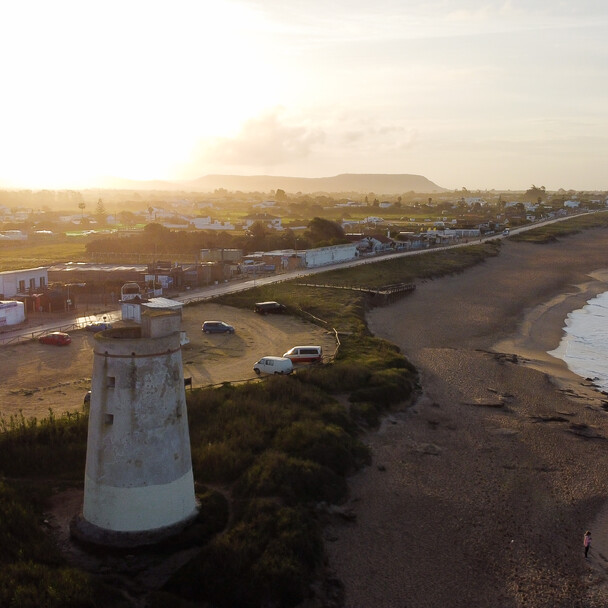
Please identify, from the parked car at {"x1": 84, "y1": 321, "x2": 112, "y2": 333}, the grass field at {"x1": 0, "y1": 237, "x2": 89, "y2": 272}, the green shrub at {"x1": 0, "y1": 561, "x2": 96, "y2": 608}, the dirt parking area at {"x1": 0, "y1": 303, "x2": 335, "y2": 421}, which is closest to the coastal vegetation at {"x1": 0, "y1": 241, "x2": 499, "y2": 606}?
the green shrub at {"x1": 0, "y1": 561, "x2": 96, "y2": 608}

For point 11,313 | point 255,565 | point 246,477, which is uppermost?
point 11,313

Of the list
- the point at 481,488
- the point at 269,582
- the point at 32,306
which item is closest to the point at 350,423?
the point at 481,488

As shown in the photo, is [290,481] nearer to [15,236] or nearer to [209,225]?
[15,236]

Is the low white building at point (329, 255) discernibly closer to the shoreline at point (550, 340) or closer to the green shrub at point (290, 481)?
Result: the shoreline at point (550, 340)

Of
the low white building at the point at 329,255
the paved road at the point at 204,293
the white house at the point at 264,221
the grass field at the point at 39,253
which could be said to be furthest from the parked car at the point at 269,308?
the white house at the point at 264,221

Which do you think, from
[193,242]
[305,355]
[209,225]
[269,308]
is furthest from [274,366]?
[209,225]

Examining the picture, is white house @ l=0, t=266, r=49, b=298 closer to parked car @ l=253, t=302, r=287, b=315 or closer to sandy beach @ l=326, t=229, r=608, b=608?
parked car @ l=253, t=302, r=287, b=315
